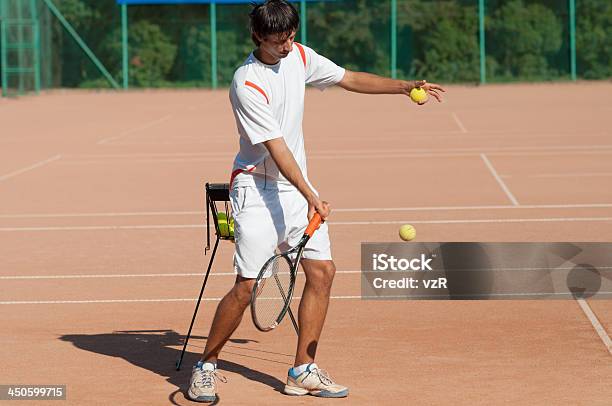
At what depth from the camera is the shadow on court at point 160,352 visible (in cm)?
713

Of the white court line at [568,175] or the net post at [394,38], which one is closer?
the white court line at [568,175]

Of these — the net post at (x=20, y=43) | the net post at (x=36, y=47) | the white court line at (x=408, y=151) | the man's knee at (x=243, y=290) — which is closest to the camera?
→ the man's knee at (x=243, y=290)

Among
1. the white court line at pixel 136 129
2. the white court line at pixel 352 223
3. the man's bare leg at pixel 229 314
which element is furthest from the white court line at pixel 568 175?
the man's bare leg at pixel 229 314

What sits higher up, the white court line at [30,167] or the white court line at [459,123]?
the white court line at [459,123]

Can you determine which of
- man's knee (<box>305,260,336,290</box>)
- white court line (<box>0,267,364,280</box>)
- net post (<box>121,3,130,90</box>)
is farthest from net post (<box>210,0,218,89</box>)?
man's knee (<box>305,260,336,290</box>)

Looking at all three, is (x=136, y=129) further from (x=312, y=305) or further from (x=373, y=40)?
(x=312, y=305)

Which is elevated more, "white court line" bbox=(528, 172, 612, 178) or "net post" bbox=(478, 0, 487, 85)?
"net post" bbox=(478, 0, 487, 85)

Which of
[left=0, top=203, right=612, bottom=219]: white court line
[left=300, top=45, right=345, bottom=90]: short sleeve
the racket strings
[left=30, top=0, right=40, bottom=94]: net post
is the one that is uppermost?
[left=30, top=0, right=40, bottom=94]: net post

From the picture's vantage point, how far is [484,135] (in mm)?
24719

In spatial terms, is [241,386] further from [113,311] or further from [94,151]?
[94,151]

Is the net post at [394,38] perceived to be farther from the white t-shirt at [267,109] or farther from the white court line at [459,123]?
the white t-shirt at [267,109]

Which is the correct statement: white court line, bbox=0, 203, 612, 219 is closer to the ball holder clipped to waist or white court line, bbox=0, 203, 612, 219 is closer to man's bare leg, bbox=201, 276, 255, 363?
the ball holder clipped to waist

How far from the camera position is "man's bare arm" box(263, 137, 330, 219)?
253 inches

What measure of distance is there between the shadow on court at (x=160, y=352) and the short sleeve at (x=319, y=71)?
158 centimetres
